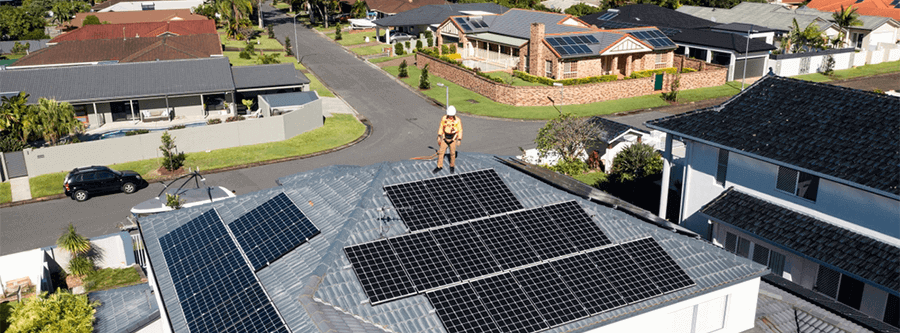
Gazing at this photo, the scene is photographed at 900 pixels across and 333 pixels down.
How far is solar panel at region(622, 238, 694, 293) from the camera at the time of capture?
54.5 ft

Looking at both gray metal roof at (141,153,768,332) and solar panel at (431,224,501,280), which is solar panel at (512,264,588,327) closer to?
gray metal roof at (141,153,768,332)

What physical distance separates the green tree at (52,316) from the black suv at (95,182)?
730 inches

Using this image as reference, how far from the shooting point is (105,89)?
1953 inches

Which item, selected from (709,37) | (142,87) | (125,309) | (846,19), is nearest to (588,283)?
(125,309)

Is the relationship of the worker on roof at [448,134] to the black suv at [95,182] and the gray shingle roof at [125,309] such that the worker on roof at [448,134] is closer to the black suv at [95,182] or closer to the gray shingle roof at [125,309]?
the gray shingle roof at [125,309]

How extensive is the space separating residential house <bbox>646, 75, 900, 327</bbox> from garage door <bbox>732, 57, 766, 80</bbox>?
1672 inches

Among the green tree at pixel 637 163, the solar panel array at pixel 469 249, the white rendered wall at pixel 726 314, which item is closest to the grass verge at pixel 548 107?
the green tree at pixel 637 163

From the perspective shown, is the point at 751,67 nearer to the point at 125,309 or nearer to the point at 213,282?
the point at 213,282

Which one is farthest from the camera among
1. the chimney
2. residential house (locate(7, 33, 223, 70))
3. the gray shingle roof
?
residential house (locate(7, 33, 223, 70))

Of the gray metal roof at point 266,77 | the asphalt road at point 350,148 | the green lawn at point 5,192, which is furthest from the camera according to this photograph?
the gray metal roof at point 266,77

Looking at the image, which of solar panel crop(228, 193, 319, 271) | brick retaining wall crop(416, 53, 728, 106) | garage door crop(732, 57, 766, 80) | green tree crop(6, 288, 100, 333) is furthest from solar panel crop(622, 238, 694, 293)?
garage door crop(732, 57, 766, 80)

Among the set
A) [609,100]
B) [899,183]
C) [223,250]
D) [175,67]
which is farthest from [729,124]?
[175,67]

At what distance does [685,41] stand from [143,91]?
5642 cm

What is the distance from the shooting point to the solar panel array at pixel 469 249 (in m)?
15.4
